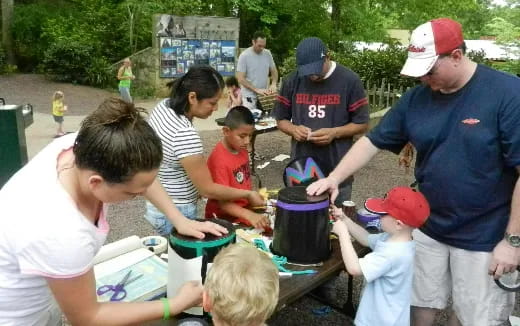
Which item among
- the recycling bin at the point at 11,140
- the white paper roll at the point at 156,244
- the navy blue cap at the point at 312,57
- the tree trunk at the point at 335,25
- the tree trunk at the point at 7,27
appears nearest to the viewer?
the white paper roll at the point at 156,244

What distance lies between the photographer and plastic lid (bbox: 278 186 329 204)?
191 centimetres

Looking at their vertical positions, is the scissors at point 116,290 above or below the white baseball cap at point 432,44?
below

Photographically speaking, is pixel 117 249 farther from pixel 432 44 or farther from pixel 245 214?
pixel 432 44

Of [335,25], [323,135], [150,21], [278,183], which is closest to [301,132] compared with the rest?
[323,135]

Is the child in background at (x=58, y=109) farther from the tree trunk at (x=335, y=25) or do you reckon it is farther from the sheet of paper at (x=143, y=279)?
the tree trunk at (x=335, y=25)

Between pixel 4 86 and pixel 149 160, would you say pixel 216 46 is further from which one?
pixel 149 160

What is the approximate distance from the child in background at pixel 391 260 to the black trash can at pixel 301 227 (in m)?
0.12

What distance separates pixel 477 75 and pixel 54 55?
15.1 metres

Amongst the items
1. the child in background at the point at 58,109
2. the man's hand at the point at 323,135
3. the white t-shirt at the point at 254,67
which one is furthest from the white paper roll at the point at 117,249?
the child in background at the point at 58,109

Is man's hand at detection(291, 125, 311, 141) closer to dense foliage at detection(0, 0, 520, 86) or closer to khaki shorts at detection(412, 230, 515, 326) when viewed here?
khaki shorts at detection(412, 230, 515, 326)

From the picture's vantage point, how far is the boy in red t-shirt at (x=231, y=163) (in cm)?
250

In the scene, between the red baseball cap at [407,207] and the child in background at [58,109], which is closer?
the red baseball cap at [407,207]

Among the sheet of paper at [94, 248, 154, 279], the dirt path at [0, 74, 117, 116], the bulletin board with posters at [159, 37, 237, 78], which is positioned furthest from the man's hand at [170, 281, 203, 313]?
the bulletin board with posters at [159, 37, 237, 78]

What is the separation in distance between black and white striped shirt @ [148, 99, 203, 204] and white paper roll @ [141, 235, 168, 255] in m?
0.27
